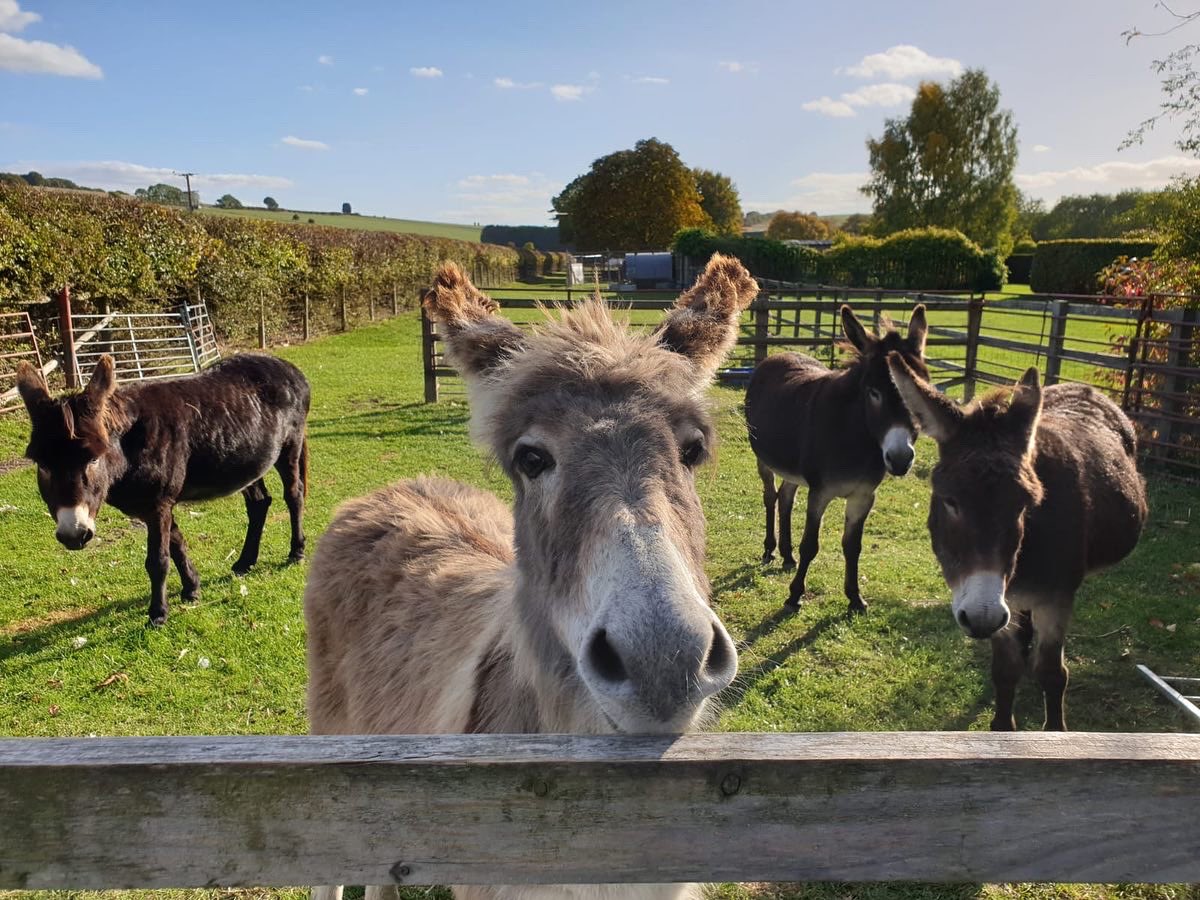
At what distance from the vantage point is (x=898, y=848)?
1.30m

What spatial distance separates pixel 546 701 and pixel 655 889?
1.92 ft

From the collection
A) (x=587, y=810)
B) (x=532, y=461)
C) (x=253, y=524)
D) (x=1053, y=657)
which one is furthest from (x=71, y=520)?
(x=1053, y=657)

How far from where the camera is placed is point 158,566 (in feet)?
19.5

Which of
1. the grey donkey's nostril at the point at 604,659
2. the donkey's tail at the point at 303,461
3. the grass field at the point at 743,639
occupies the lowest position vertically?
the grass field at the point at 743,639

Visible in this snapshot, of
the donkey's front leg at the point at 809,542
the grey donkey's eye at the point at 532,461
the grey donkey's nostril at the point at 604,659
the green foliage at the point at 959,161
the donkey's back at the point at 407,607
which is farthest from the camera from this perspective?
the green foliage at the point at 959,161

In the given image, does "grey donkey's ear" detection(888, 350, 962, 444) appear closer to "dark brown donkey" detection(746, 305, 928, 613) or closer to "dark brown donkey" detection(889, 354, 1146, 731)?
"dark brown donkey" detection(889, 354, 1146, 731)

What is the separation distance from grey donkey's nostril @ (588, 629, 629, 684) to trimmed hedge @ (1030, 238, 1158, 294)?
42846 mm

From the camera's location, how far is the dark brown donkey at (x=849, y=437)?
6.31 metres

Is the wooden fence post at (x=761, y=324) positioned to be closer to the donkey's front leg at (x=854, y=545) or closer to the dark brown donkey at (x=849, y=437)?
the dark brown donkey at (x=849, y=437)

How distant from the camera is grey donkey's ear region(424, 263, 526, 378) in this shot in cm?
252

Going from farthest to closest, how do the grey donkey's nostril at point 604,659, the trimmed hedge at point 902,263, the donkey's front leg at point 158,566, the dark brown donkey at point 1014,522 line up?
1. the trimmed hedge at point 902,263
2. the donkey's front leg at point 158,566
3. the dark brown donkey at point 1014,522
4. the grey donkey's nostril at point 604,659

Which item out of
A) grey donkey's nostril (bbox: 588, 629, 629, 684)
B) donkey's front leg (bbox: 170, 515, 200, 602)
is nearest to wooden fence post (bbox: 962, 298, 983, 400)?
donkey's front leg (bbox: 170, 515, 200, 602)

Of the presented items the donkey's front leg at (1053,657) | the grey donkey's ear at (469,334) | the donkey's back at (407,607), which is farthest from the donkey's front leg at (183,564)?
the donkey's front leg at (1053,657)

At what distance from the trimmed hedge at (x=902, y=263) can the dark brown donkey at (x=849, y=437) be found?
3234 centimetres
